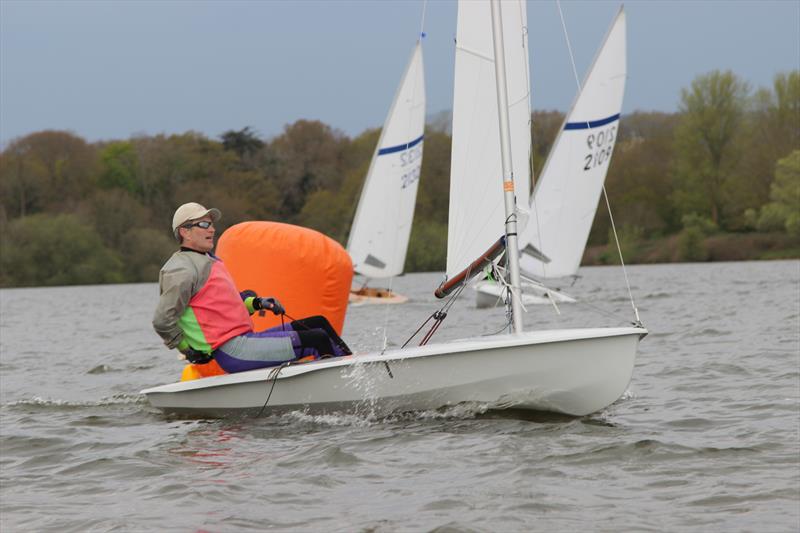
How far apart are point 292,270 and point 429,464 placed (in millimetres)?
2452

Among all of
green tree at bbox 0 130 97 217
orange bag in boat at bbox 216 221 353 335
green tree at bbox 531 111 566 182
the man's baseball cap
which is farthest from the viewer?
green tree at bbox 0 130 97 217

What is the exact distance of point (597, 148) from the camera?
19484 mm

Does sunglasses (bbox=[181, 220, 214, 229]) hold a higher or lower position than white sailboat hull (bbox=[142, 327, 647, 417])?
higher

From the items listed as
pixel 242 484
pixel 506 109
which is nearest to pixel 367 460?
pixel 242 484

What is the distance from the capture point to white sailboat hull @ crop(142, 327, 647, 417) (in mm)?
6465

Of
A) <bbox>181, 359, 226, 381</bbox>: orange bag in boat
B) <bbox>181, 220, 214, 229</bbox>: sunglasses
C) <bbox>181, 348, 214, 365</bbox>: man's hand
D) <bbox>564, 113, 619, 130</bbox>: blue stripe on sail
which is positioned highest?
<bbox>564, 113, 619, 130</bbox>: blue stripe on sail

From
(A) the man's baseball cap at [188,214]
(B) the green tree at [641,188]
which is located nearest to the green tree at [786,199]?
(B) the green tree at [641,188]

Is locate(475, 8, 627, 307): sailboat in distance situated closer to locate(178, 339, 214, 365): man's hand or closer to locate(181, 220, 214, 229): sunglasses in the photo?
locate(178, 339, 214, 365): man's hand

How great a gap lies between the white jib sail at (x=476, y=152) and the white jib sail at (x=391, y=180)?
49.6 feet

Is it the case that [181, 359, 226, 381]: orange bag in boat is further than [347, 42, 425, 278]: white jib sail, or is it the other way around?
Answer: [347, 42, 425, 278]: white jib sail

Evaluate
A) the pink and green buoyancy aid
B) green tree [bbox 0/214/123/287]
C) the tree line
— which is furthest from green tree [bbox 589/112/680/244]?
the pink and green buoyancy aid

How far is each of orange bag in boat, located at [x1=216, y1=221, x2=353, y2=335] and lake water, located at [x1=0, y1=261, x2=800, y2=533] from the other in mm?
936

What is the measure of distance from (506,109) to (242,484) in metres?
3.15

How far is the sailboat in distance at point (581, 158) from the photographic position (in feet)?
63.6
